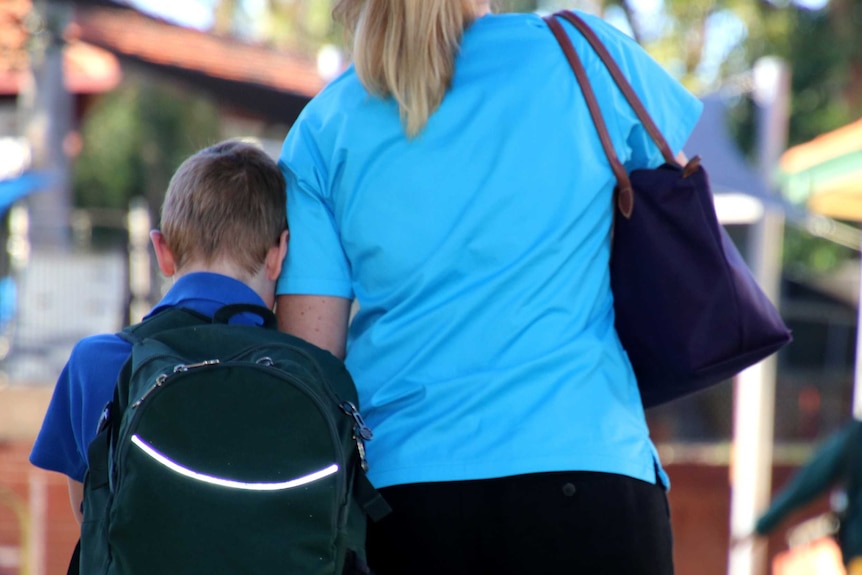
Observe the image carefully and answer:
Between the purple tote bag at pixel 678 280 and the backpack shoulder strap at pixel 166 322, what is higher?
the purple tote bag at pixel 678 280

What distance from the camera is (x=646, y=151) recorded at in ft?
5.79

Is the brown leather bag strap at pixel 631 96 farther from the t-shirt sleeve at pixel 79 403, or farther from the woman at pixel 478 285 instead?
the t-shirt sleeve at pixel 79 403

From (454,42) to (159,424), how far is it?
2.36 feet

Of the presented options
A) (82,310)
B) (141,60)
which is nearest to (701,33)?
(141,60)

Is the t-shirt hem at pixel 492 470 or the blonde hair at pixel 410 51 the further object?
the blonde hair at pixel 410 51

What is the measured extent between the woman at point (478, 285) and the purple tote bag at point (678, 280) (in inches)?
1.1

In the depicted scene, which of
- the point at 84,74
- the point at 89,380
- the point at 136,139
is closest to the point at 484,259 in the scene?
the point at 89,380

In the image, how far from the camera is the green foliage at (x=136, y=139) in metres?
14.1

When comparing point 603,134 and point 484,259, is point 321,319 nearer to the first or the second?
point 484,259

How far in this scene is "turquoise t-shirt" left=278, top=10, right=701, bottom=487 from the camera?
1.62 metres

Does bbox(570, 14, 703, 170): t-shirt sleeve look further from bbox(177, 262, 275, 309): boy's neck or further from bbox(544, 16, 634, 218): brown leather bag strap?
bbox(177, 262, 275, 309): boy's neck

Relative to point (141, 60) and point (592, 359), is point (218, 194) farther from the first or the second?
point (141, 60)

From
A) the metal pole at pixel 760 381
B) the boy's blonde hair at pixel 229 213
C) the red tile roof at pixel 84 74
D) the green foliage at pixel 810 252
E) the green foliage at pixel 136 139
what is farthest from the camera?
the green foliage at pixel 136 139

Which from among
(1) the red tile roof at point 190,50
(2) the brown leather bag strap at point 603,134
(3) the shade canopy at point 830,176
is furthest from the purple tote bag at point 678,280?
(1) the red tile roof at point 190,50
